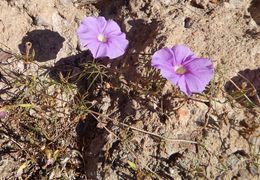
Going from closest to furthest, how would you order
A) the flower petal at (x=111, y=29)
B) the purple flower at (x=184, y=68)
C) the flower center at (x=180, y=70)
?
1. the purple flower at (x=184, y=68)
2. the flower center at (x=180, y=70)
3. the flower petal at (x=111, y=29)

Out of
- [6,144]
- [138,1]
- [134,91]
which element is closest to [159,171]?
[134,91]

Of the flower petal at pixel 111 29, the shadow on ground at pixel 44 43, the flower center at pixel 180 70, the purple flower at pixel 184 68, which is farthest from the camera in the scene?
the shadow on ground at pixel 44 43

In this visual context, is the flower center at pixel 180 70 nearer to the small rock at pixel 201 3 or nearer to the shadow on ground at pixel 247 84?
the shadow on ground at pixel 247 84

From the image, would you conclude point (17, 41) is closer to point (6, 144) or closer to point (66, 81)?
point (66, 81)

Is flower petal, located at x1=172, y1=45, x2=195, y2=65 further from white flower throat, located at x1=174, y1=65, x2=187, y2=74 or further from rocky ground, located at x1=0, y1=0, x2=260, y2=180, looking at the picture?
rocky ground, located at x1=0, y1=0, x2=260, y2=180

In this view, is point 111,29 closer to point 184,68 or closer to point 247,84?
point 184,68

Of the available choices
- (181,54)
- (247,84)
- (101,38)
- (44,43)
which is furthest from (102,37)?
(247,84)

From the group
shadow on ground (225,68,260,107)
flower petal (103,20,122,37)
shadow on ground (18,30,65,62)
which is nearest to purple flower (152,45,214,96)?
shadow on ground (225,68,260,107)

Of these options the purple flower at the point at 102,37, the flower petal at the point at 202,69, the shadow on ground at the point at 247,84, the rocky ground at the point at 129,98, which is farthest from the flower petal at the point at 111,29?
the shadow on ground at the point at 247,84
